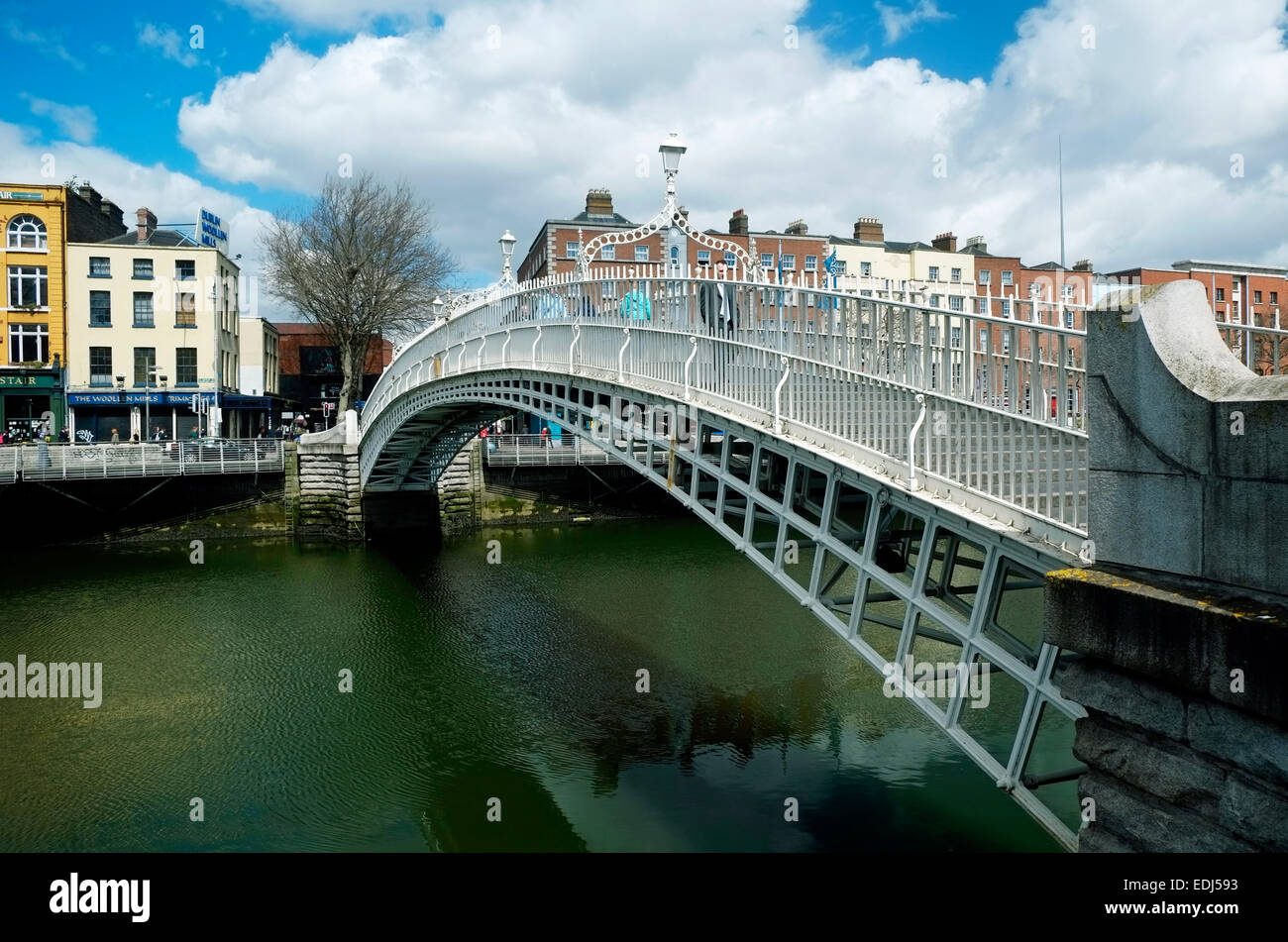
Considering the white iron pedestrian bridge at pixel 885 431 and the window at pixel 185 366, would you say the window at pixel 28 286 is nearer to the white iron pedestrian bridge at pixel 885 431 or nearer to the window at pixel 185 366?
the window at pixel 185 366

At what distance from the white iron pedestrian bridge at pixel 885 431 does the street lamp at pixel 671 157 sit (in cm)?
4

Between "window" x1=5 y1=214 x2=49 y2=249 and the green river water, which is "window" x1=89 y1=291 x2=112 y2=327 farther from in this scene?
the green river water

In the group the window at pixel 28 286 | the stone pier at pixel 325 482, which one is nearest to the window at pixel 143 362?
the window at pixel 28 286

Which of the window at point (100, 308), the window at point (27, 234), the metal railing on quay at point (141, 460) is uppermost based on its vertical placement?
the window at point (27, 234)

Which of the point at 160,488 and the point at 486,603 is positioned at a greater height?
the point at 160,488

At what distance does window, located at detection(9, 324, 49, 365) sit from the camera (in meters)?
33.8

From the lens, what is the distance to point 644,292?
11.8 metres

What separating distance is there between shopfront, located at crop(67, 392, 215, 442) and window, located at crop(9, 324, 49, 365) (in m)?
1.70

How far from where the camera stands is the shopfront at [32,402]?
1319 inches

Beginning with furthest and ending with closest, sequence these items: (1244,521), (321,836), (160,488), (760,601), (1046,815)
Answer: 1. (160,488)
2. (760,601)
3. (321,836)
4. (1046,815)
5. (1244,521)

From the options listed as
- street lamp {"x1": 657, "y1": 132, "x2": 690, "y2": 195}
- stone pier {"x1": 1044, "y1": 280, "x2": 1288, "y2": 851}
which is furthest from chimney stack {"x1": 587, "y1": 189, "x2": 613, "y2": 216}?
stone pier {"x1": 1044, "y1": 280, "x2": 1288, "y2": 851}
